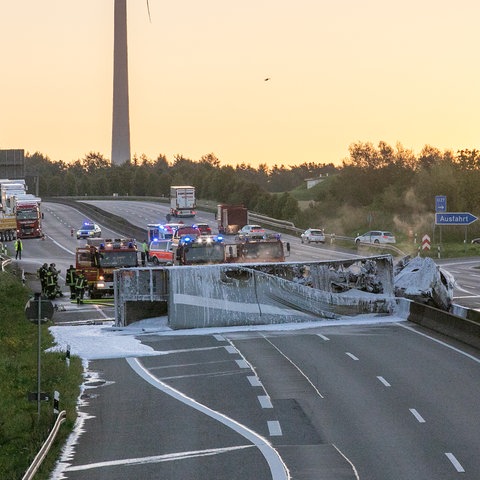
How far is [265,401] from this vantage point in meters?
22.6

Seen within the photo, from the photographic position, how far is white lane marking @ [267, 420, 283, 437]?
1931 centimetres

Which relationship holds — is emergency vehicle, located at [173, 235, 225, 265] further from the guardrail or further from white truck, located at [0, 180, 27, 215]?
white truck, located at [0, 180, 27, 215]

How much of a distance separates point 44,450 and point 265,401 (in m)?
6.67

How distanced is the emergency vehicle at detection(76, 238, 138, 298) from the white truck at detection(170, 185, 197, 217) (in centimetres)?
6931

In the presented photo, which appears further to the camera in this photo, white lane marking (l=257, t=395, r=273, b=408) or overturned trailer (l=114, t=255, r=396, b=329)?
overturned trailer (l=114, t=255, r=396, b=329)

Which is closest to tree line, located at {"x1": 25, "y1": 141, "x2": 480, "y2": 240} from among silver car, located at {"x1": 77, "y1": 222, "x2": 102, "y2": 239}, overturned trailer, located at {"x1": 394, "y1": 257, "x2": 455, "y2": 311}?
silver car, located at {"x1": 77, "y1": 222, "x2": 102, "y2": 239}

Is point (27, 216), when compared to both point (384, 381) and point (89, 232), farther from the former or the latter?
point (384, 381)

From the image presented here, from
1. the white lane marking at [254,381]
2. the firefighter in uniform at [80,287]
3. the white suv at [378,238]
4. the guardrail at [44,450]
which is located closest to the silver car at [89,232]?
the white suv at [378,238]

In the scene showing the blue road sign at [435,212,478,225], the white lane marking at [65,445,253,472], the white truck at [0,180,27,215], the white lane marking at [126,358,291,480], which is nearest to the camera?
the white lane marking at [126,358,291,480]

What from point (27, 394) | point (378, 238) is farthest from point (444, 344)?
point (378, 238)

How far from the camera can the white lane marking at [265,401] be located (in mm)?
22141

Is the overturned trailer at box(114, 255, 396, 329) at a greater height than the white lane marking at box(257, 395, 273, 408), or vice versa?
the overturned trailer at box(114, 255, 396, 329)

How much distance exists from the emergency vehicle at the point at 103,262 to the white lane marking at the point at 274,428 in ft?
99.1

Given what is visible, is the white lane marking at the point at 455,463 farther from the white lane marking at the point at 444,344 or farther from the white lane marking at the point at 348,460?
the white lane marking at the point at 444,344
